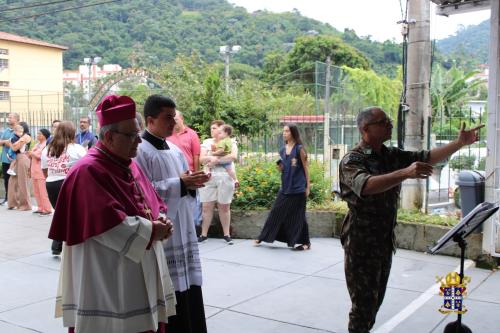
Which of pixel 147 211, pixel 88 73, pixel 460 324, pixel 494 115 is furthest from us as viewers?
pixel 88 73

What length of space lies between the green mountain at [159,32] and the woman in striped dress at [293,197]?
36.5 metres

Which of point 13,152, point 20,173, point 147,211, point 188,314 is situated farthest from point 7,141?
point 147,211

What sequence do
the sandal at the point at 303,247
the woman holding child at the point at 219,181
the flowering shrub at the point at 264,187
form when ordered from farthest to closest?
the flowering shrub at the point at 264,187 < the woman holding child at the point at 219,181 < the sandal at the point at 303,247

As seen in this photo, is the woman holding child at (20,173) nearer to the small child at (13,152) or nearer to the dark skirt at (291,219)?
the small child at (13,152)

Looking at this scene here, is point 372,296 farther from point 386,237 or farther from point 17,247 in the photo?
point 17,247

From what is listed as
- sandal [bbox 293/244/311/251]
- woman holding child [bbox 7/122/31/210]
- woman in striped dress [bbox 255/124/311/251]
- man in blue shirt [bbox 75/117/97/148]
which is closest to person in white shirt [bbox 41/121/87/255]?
man in blue shirt [bbox 75/117/97/148]

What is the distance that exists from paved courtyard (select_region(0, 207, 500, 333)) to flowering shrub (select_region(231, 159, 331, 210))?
0.73m

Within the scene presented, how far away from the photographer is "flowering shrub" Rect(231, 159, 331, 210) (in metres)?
8.81

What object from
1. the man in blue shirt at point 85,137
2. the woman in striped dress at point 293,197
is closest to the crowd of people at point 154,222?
the woman in striped dress at point 293,197

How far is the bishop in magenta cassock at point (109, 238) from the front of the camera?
2.75 m

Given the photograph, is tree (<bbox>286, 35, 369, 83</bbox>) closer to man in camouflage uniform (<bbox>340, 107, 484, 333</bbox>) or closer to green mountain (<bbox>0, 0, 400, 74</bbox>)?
green mountain (<bbox>0, 0, 400, 74</bbox>)

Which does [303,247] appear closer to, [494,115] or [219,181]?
[219,181]

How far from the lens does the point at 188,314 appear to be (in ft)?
12.6

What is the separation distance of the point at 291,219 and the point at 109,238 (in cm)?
515
